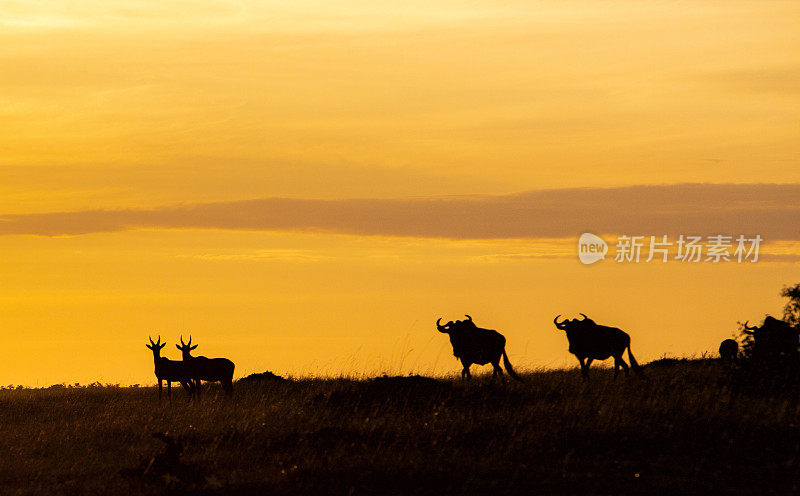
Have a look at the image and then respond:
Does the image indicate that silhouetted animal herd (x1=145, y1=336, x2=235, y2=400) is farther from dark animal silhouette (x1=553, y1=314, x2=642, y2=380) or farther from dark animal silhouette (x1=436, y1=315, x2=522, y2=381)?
dark animal silhouette (x1=553, y1=314, x2=642, y2=380)

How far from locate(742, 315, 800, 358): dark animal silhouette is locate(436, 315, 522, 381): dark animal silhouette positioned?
6604mm

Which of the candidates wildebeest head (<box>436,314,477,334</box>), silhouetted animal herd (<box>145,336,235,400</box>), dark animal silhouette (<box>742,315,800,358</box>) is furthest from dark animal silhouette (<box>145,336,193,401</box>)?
dark animal silhouette (<box>742,315,800,358</box>)

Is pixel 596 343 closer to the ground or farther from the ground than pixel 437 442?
farther from the ground

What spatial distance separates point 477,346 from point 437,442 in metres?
A: 9.22

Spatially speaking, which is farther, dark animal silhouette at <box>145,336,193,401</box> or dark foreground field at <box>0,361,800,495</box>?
dark animal silhouette at <box>145,336,193,401</box>

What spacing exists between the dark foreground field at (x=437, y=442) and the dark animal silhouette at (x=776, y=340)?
881mm

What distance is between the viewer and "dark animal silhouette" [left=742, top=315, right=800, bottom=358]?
914 inches

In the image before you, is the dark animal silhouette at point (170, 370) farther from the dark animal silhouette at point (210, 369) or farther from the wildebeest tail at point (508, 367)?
the wildebeest tail at point (508, 367)

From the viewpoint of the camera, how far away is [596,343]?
27.1m

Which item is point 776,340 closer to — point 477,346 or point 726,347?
point 477,346

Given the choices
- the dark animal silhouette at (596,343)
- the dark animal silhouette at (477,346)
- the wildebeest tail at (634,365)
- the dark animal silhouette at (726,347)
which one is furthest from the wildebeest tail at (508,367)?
the dark animal silhouette at (726,347)

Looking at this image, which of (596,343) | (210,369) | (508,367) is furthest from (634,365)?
(210,369)

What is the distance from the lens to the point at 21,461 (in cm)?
2016

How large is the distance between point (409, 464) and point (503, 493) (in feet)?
7.21
